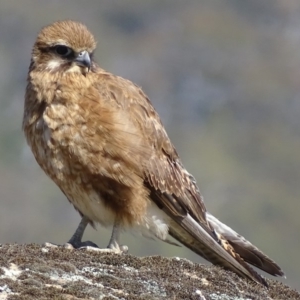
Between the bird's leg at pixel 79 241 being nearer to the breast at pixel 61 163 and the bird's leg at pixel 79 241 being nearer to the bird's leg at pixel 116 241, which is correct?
the bird's leg at pixel 116 241

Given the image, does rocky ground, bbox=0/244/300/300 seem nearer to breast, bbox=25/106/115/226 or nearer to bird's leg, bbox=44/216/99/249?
bird's leg, bbox=44/216/99/249

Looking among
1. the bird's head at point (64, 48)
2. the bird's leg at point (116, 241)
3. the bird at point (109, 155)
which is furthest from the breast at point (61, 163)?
the bird's head at point (64, 48)

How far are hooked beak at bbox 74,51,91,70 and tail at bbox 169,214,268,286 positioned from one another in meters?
1.87

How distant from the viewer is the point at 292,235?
9562 centimetres

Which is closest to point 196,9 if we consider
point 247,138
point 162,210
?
point 247,138

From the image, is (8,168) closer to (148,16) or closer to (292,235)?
(292,235)

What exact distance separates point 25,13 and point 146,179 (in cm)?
12899

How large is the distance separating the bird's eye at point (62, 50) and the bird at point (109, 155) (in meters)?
0.01

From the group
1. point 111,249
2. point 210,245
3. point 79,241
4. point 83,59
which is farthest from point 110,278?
point 83,59

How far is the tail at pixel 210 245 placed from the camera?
10984 millimetres

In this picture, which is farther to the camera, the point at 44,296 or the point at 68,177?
the point at 68,177

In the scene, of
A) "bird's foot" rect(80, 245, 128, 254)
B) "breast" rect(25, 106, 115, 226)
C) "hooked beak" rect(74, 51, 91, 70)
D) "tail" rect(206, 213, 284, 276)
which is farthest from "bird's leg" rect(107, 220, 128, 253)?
"hooked beak" rect(74, 51, 91, 70)

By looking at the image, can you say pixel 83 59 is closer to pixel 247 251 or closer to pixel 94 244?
pixel 94 244

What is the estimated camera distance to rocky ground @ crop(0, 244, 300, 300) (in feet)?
29.7
